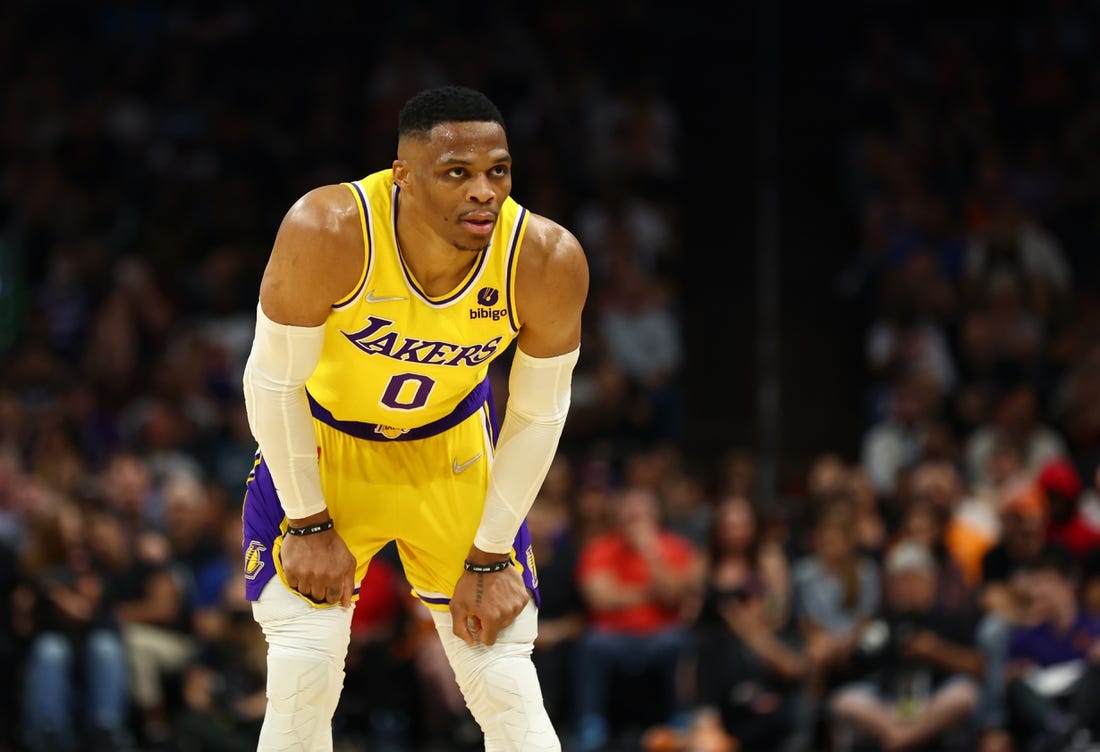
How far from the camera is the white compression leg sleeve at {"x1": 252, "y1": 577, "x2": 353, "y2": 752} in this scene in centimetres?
476

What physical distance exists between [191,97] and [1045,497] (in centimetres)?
823

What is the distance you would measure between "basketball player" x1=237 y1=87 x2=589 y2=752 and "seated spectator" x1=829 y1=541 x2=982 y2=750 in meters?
4.61

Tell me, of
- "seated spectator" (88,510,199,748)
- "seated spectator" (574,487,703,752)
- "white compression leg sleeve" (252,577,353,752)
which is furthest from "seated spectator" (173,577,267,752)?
"white compression leg sleeve" (252,577,353,752)

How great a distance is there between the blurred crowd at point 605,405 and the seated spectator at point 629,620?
0.02 meters

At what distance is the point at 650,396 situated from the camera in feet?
40.5

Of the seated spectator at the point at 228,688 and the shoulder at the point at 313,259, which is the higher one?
the shoulder at the point at 313,259

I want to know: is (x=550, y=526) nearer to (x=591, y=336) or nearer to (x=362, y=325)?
(x=591, y=336)

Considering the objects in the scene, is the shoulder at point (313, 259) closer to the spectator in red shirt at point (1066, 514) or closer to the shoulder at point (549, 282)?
the shoulder at point (549, 282)

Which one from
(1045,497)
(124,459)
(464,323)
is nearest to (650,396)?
(1045,497)

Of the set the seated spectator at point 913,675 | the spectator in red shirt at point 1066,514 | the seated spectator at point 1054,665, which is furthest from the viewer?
the spectator in red shirt at point 1066,514

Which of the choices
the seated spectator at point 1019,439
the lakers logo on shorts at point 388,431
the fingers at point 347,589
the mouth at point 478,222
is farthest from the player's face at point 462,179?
the seated spectator at point 1019,439

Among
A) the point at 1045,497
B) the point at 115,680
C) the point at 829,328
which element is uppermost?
the point at 829,328

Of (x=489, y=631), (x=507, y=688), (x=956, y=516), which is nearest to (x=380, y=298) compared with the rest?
(x=489, y=631)

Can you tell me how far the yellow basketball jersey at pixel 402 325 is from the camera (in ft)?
15.3
